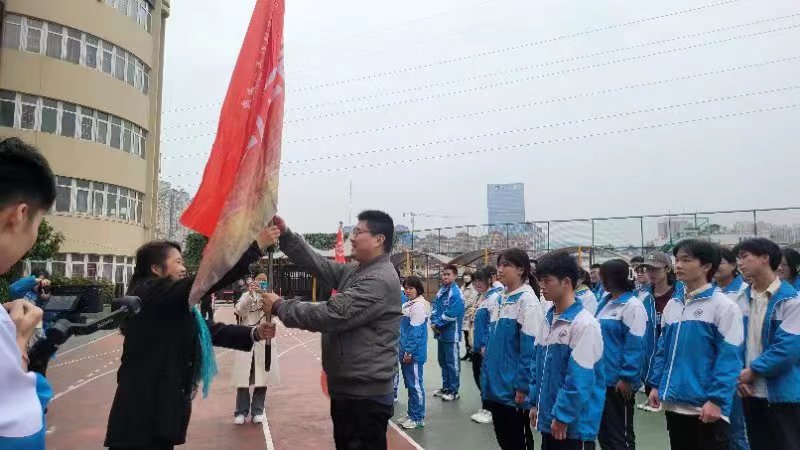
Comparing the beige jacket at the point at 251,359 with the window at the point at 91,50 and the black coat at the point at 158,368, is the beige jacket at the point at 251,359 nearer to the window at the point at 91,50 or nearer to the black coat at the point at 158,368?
the black coat at the point at 158,368

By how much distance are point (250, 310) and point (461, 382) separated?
14.6 feet

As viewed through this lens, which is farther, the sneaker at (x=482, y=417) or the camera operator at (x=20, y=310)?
the sneaker at (x=482, y=417)

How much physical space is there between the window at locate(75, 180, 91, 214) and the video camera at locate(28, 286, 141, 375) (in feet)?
93.8

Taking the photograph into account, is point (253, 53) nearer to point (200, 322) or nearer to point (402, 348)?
point (200, 322)

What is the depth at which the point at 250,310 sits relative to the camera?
288 inches

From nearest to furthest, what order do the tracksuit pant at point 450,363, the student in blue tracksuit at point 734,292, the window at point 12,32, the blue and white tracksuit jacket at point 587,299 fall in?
the student in blue tracksuit at point 734,292 < the blue and white tracksuit jacket at point 587,299 < the tracksuit pant at point 450,363 < the window at point 12,32

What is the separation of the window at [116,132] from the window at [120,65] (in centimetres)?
222

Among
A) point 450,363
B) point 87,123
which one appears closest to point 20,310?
point 450,363

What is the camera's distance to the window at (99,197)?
91.2ft

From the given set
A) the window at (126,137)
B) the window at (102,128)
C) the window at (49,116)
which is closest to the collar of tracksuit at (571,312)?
the window at (49,116)

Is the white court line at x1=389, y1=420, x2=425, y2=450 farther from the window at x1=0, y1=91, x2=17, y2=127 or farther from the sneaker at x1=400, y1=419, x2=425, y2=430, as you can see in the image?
the window at x1=0, y1=91, x2=17, y2=127

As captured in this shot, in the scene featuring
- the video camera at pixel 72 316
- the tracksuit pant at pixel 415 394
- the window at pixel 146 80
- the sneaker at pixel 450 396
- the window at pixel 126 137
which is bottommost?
the sneaker at pixel 450 396

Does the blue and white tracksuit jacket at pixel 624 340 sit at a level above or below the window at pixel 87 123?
below

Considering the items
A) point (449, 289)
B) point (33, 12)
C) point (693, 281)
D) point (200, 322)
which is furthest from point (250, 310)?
point (33, 12)
